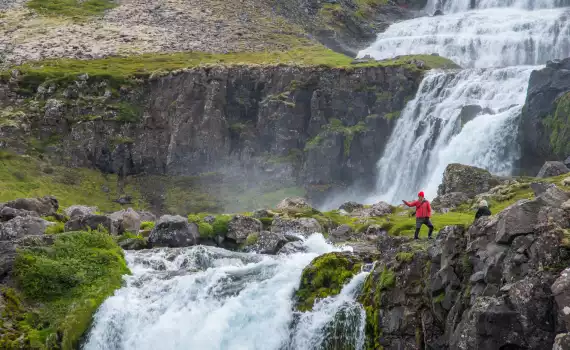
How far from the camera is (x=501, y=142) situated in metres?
50.8

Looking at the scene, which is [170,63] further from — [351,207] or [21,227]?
[21,227]

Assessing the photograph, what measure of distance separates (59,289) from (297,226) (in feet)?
51.6

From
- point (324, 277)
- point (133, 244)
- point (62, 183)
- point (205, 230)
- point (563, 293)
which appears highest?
point (563, 293)

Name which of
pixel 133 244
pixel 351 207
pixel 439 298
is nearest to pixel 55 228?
pixel 133 244

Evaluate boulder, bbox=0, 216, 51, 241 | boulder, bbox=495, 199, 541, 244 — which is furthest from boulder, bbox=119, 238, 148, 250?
boulder, bbox=495, 199, 541, 244

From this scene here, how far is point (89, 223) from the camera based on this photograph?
102ft

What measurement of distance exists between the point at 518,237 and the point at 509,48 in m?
74.9

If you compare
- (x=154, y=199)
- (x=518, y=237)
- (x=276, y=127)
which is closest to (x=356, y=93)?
(x=276, y=127)

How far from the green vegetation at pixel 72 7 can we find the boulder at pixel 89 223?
8959 centimetres

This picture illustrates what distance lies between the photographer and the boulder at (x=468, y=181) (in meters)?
42.6

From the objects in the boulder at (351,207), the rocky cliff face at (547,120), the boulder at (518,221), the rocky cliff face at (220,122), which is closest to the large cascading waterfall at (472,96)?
the rocky cliff face at (547,120)

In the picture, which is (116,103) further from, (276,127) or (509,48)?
(509,48)

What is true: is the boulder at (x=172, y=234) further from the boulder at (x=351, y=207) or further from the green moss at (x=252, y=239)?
the boulder at (x=351, y=207)

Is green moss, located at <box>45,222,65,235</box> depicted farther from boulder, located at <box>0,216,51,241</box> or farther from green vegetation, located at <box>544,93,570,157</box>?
green vegetation, located at <box>544,93,570,157</box>
